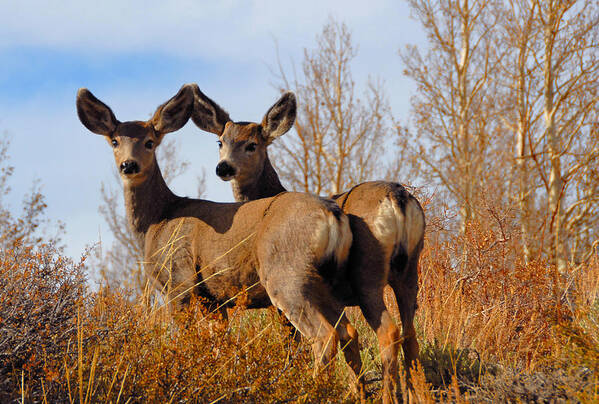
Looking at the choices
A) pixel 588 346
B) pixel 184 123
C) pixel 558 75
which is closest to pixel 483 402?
pixel 588 346

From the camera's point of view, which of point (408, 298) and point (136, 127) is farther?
point (136, 127)

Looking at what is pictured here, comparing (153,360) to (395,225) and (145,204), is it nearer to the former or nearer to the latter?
(395,225)

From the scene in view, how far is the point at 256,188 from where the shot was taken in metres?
7.10

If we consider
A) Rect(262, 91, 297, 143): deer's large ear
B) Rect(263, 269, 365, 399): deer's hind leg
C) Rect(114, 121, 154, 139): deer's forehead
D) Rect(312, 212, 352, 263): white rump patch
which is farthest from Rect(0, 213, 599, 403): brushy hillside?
Rect(262, 91, 297, 143): deer's large ear

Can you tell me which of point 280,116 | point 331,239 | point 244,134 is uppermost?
point 280,116

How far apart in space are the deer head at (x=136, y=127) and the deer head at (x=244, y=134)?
0.59m

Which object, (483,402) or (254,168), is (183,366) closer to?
(483,402)

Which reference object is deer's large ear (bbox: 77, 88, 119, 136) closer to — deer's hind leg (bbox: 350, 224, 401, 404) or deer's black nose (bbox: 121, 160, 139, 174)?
deer's black nose (bbox: 121, 160, 139, 174)

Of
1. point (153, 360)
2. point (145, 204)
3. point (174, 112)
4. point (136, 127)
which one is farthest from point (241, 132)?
point (153, 360)

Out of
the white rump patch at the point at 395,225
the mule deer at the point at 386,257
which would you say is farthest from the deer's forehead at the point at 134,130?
the white rump patch at the point at 395,225

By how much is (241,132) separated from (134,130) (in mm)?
1247

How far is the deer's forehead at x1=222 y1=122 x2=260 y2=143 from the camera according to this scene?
7230 millimetres

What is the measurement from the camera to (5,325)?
4.36m

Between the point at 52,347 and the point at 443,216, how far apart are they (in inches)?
223
